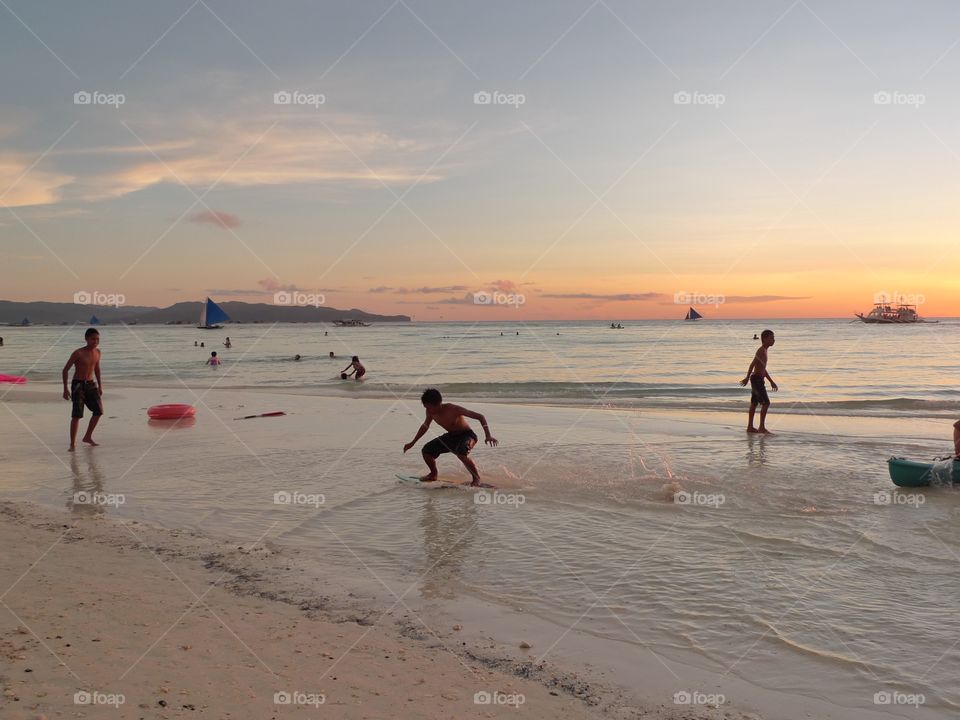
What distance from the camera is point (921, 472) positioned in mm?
9578

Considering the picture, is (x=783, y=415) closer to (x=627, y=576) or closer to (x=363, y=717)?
(x=627, y=576)

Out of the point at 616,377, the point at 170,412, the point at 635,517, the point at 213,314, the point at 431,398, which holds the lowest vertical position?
the point at 635,517

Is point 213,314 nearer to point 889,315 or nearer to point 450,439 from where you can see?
point 450,439

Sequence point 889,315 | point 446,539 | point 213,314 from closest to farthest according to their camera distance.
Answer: point 446,539
point 213,314
point 889,315

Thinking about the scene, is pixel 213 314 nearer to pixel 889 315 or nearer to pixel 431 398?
pixel 431 398

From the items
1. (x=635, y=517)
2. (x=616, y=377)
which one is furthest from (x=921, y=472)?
(x=616, y=377)

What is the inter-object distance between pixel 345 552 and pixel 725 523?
4339 mm

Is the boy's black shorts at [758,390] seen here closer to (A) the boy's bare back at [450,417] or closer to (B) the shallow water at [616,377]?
(B) the shallow water at [616,377]

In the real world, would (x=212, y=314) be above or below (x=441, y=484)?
above

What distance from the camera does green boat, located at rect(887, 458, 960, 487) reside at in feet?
31.4

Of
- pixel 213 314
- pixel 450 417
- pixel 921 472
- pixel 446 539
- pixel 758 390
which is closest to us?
pixel 446 539

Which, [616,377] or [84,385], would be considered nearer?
[84,385]

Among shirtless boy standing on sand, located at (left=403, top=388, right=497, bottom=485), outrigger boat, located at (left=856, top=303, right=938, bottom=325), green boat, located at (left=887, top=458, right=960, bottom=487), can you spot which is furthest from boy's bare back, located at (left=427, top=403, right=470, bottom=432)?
outrigger boat, located at (left=856, top=303, right=938, bottom=325)

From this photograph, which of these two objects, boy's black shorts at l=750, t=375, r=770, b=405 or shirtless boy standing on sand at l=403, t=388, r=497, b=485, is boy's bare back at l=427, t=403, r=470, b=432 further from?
boy's black shorts at l=750, t=375, r=770, b=405
